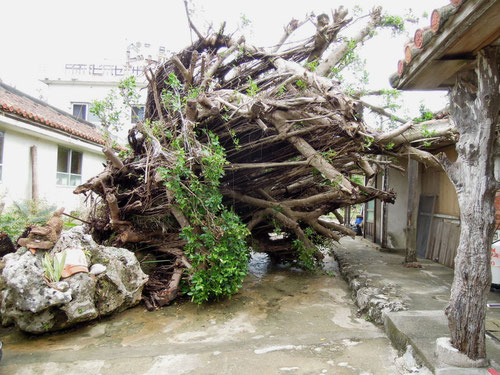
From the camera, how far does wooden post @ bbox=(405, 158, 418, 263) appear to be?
6.95 metres

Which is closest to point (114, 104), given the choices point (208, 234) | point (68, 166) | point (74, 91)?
point (208, 234)

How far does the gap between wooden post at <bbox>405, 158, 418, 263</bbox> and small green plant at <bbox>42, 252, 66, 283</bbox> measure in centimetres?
660

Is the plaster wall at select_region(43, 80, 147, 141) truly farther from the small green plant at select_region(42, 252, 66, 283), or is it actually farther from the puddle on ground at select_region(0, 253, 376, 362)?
the puddle on ground at select_region(0, 253, 376, 362)

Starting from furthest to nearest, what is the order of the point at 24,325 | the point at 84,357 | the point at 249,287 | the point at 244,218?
the point at 244,218 → the point at 249,287 → the point at 24,325 → the point at 84,357

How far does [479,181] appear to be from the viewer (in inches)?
105

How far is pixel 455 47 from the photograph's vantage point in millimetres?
2605

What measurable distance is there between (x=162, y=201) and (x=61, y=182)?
6612 millimetres

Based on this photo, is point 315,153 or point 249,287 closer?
point 315,153

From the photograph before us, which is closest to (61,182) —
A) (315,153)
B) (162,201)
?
(162,201)

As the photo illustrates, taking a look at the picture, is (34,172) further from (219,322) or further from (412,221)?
(412,221)

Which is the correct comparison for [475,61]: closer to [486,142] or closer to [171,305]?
[486,142]

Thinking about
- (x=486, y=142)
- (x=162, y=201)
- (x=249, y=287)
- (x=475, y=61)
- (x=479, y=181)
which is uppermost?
(x=475, y=61)

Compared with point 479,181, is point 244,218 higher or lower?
lower

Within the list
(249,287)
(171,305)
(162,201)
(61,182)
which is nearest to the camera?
(171,305)
